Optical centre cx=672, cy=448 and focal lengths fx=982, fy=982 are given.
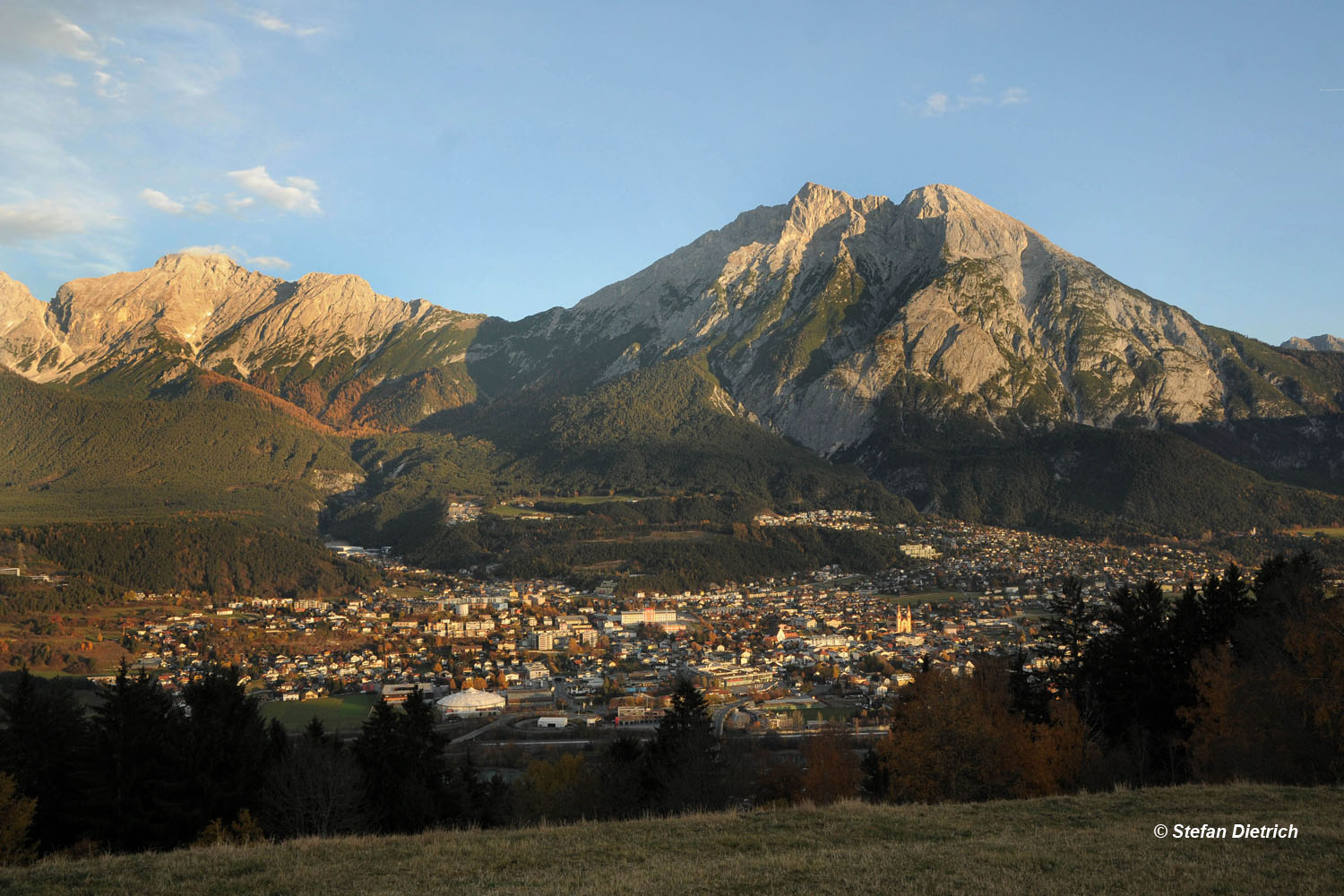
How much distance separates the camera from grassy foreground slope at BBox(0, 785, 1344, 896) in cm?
1452

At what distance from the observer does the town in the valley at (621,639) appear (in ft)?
236

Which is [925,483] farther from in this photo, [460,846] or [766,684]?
[460,846]

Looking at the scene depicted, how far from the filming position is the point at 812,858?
16.2 metres

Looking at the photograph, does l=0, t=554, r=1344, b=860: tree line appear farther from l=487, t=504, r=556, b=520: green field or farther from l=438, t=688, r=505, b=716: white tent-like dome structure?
l=487, t=504, r=556, b=520: green field

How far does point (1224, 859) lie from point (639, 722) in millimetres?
54793

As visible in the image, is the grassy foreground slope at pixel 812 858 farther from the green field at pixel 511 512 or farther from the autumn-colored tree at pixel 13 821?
the green field at pixel 511 512

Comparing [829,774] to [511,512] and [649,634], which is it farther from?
[511,512]

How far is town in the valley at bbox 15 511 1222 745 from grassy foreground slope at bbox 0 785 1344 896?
93.9 ft

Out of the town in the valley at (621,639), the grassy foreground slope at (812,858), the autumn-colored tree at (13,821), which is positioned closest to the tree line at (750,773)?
the autumn-colored tree at (13,821)

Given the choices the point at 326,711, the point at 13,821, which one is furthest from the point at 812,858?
the point at 326,711

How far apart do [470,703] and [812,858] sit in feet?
200

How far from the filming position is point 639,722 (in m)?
67.5

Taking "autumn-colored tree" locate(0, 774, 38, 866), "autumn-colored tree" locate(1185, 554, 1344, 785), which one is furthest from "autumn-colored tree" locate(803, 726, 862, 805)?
"autumn-colored tree" locate(0, 774, 38, 866)

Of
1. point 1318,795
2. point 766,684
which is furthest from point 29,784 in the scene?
point 766,684
